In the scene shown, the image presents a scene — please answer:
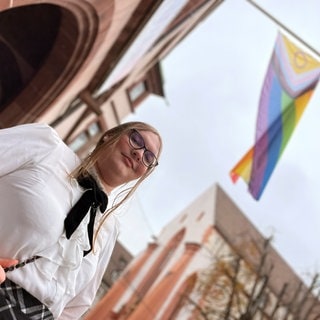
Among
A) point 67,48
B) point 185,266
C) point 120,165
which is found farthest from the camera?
point 185,266

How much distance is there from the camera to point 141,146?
198 centimetres

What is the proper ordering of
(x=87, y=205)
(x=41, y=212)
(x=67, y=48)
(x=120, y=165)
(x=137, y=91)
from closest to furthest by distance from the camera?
(x=41, y=212), (x=87, y=205), (x=120, y=165), (x=67, y=48), (x=137, y=91)

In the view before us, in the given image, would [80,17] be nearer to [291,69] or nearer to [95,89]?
[291,69]

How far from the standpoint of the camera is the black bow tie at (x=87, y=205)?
5.67 feet

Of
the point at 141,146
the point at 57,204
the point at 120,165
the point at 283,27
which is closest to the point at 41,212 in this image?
the point at 57,204

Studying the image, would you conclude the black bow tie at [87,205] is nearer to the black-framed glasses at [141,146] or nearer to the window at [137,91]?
the black-framed glasses at [141,146]

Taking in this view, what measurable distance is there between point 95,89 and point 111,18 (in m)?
3.91

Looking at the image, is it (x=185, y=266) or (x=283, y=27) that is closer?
(x=283, y=27)

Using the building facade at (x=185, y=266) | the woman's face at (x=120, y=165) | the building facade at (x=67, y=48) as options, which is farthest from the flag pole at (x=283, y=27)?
the building facade at (x=185, y=266)

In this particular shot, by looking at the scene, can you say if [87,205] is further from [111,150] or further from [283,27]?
[283,27]

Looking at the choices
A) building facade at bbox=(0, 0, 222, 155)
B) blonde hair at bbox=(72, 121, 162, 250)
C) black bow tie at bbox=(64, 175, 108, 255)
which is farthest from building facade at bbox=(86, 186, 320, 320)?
black bow tie at bbox=(64, 175, 108, 255)

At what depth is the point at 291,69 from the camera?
784 cm

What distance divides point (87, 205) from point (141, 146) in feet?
1.08

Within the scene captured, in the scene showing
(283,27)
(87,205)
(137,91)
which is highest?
(137,91)
